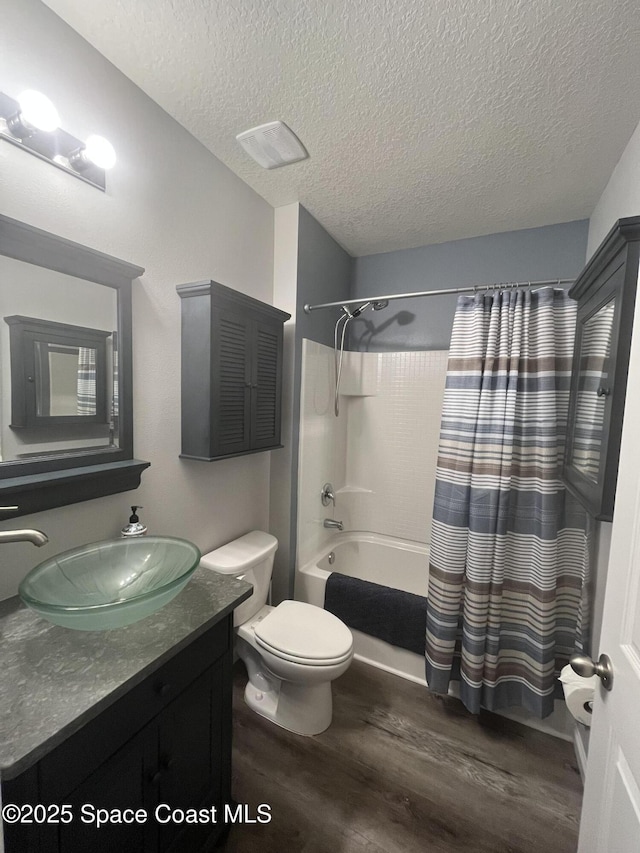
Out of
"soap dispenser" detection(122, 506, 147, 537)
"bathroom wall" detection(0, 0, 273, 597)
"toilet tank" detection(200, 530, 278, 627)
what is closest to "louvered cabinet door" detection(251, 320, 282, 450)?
"bathroom wall" detection(0, 0, 273, 597)

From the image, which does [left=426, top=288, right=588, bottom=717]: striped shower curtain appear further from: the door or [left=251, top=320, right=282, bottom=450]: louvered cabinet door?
[left=251, top=320, right=282, bottom=450]: louvered cabinet door

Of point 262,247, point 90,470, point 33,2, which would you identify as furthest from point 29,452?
point 262,247

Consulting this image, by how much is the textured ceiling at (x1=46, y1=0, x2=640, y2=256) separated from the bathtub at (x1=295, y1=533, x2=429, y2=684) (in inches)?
87.1

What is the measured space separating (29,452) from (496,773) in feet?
6.99

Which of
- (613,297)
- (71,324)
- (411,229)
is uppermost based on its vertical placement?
(411,229)

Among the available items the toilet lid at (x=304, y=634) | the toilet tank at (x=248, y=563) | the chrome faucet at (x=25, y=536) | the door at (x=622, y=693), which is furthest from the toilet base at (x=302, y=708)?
the chrome faucet at (x=25, y=536)

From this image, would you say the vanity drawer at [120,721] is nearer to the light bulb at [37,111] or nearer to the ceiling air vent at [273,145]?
the light bulb at [37,111]

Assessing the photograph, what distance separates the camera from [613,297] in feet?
3.42

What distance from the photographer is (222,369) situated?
1560 mm

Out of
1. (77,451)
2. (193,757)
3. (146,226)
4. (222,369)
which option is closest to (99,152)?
(146,226)

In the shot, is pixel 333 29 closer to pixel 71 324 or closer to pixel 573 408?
pixel 71 324

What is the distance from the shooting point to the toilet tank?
162 cm

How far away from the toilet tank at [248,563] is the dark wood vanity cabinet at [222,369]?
0.50 metres

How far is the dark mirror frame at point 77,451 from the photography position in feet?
3.25
